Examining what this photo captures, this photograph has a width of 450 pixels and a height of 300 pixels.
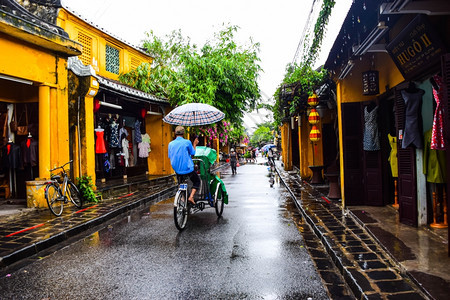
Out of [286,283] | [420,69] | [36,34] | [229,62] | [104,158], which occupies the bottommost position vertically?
[286,283]

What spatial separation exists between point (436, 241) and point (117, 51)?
50.8ft

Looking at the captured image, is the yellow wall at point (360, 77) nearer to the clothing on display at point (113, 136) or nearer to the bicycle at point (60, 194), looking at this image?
the bicycle at point (60, 194)

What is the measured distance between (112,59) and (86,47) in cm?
183

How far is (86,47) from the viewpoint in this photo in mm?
14383

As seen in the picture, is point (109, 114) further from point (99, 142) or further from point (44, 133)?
point (44, 133)

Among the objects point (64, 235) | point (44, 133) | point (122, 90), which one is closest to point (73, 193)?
point (44, 133)

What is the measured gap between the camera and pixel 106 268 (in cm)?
464

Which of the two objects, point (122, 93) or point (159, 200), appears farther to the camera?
point (122, 93)

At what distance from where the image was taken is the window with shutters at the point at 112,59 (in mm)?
15797

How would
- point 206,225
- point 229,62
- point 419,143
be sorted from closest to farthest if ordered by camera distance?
1. point 419,143
2. point 206,225
3. point 229,62

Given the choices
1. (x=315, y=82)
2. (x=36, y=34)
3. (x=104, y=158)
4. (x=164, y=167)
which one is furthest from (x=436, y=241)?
(x=164, y=167)

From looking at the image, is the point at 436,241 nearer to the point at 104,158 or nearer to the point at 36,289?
the point at 36,289

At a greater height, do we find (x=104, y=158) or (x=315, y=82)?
(x=315, y=82)

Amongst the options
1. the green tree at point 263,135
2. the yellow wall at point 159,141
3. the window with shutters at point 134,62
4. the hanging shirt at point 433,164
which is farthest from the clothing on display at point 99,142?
the green tree at point 263,135
